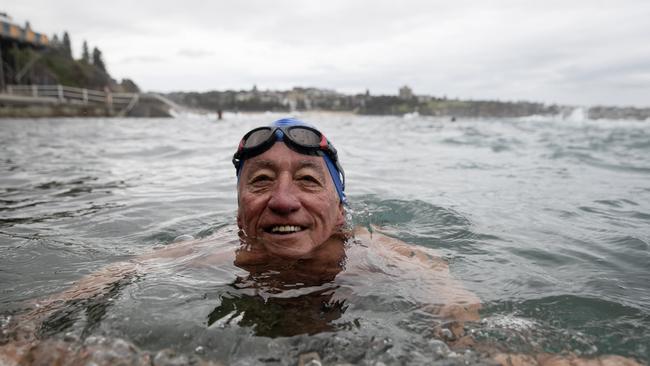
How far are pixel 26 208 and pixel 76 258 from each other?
8.27ft

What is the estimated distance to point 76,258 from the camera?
393cm

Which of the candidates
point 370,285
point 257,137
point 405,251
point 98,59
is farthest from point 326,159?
point 98,59

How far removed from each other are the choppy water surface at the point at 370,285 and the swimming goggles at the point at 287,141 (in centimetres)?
92

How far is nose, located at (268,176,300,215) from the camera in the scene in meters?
3.21

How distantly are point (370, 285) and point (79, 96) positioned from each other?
4065 centimetres

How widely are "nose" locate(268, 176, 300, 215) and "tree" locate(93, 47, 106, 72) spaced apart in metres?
88.8

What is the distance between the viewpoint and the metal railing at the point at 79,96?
114ft

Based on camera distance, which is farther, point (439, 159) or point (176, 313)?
point (439, 159)

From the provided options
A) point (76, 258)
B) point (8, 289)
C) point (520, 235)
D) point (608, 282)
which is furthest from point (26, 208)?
point (608, 282)

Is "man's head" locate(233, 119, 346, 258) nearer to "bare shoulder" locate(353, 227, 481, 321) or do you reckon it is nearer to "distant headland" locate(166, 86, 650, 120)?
"bare shoulder" locate(353, 227, 481, 321)

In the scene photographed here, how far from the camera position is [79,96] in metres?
36.8

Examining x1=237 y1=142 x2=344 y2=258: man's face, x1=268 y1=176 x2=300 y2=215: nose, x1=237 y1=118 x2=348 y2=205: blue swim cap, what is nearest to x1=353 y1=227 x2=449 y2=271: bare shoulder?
x1=237 y1=118 x2=348 y2=205: blue swim cap

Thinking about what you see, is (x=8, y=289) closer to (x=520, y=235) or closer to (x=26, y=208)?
(x=26, y=208)

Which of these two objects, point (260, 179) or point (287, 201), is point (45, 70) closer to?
point (260, 179)
